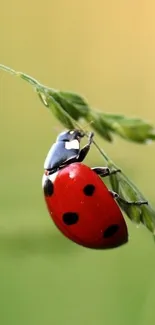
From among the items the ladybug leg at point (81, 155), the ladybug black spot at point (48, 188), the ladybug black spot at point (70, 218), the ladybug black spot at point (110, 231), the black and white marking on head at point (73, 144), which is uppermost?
the black and white marking on head at point (73, 144)

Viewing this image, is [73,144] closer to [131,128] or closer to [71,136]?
[71,136]

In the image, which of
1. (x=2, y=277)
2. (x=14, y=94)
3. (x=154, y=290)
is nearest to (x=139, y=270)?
(x=154, y=290)

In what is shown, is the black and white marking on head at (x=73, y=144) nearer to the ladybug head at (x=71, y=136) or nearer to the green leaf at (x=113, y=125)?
the ladybug head at (x=71, y=136)

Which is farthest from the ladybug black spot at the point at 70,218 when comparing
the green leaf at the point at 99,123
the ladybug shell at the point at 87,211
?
the green leaf at the point at 99,123

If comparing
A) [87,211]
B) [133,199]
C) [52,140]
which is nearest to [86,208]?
[87,211]

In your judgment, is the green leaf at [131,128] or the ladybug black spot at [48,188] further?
the ladybug black spot at [48,188]

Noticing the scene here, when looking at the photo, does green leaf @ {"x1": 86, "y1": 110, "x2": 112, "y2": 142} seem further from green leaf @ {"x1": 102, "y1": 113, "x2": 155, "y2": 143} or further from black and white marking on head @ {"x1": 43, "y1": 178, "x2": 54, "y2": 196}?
black and white marking on head @ {"x1": 43, "y1": 178, "x2": 54, "y2": 196}

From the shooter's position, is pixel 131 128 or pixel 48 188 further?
pixel 48 188
